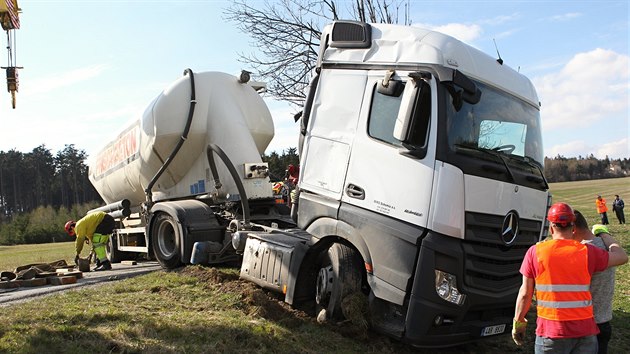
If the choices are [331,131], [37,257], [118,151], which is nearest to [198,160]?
[118,151]

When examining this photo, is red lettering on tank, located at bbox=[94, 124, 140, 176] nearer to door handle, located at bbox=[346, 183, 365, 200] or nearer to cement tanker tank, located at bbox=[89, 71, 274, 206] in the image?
cement tanker tank, located at bbox=[89, 71, 274, 206]

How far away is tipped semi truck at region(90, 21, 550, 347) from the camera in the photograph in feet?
17.3

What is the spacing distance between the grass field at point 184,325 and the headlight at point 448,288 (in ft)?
3.43

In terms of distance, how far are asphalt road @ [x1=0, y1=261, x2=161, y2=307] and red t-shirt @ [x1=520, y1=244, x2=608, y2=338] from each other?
6.50 meters

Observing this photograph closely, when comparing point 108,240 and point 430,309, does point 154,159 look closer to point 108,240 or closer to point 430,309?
point 108,240

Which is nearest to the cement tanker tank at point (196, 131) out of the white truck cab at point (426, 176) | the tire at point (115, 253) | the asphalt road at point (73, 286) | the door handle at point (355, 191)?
the asphalt road at point (73, 286)

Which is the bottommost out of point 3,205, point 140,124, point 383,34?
point 3,205

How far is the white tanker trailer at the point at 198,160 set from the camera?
9148mm

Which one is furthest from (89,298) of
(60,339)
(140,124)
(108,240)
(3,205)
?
(3,205)

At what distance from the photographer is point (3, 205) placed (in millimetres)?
78438

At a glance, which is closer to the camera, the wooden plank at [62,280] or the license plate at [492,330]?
the license plate at [492,330]

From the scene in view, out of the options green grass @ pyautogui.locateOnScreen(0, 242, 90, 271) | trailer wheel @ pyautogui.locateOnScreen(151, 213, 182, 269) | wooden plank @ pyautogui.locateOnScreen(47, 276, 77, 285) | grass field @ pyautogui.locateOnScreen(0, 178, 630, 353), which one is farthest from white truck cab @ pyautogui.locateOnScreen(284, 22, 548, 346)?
green grass @ pyautogui.locateOnScreen(0, 242, 90, 271)

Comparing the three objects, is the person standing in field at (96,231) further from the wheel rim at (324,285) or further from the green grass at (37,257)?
the wheel rim at (324,285)

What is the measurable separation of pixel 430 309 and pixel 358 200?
1326mm
